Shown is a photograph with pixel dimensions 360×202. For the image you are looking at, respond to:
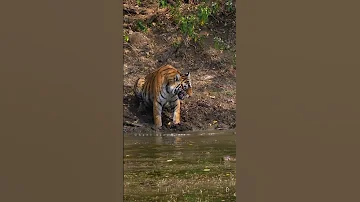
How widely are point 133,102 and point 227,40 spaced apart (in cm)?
79

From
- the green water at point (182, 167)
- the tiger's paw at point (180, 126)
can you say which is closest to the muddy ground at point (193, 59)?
the tiger's paw at point (180, 126)

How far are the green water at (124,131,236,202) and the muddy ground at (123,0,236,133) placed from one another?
0.11 meters

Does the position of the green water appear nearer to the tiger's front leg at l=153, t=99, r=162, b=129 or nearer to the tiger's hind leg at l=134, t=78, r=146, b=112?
the tiger's front leg at l=153, t=99, r=162, b=129

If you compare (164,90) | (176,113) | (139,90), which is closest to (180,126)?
(176,113)

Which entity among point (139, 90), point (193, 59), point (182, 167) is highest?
point (193, 59)

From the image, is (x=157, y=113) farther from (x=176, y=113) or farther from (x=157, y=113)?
(x=176, y=113)

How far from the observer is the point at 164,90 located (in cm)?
483

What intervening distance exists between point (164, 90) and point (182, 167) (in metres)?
0.60

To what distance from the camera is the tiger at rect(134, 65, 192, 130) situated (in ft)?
15.5

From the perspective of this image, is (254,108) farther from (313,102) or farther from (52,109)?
(52,109)

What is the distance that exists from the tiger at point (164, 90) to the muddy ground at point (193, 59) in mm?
36

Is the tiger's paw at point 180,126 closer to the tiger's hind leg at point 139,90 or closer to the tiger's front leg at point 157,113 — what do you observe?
the tiger's front leg at point 157,113

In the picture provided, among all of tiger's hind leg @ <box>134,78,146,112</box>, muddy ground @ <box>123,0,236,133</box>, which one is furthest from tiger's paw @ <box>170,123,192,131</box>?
tiger's hind leg @ <box>134,78,146,112</box>

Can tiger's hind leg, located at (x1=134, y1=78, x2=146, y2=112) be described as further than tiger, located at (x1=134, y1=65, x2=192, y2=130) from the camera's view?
No
